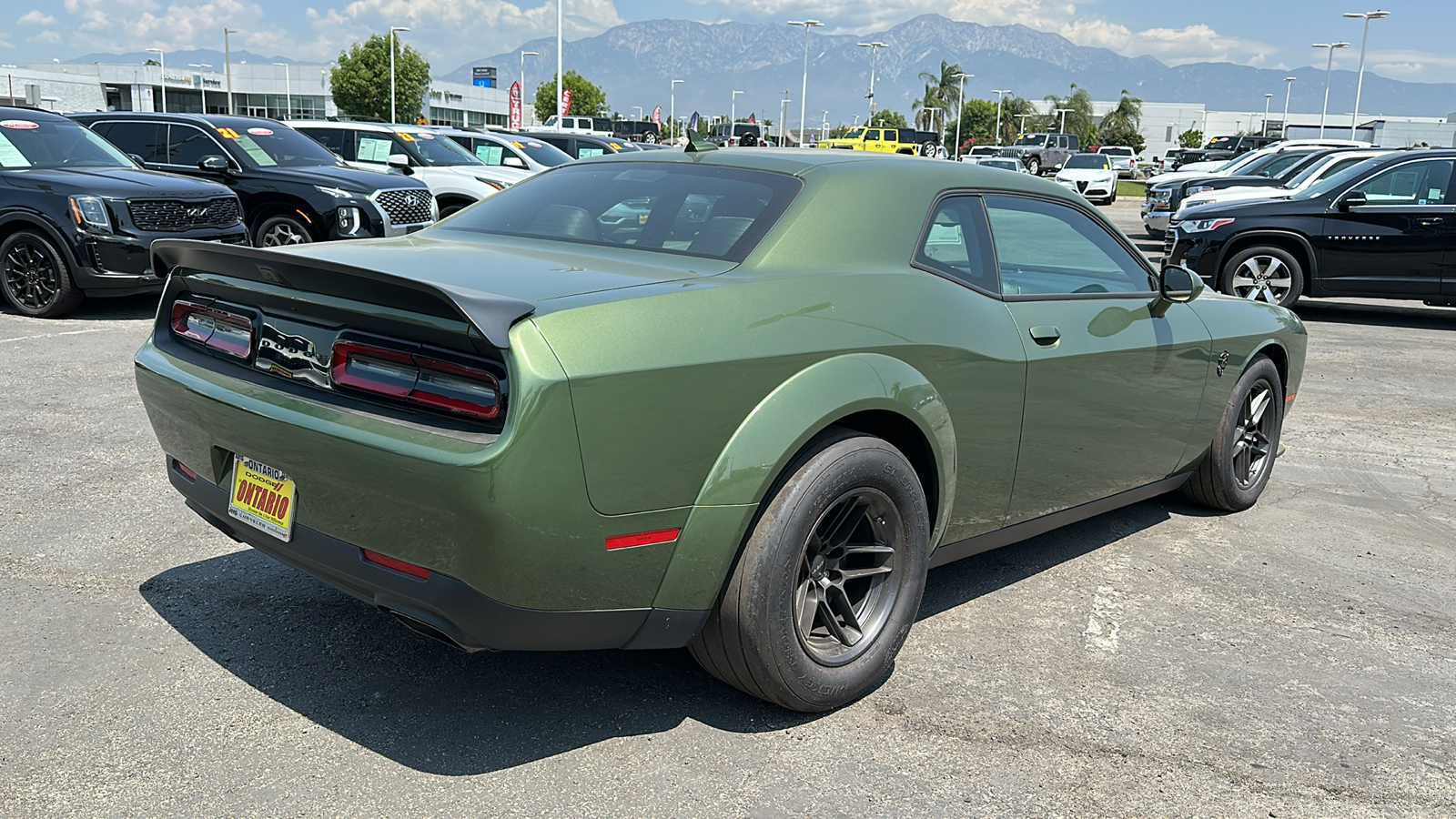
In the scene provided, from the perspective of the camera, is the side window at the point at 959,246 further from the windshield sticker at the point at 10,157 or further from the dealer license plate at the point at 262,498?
the windshield sticker at the point at 10,157

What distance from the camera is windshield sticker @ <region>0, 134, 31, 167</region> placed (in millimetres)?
9547

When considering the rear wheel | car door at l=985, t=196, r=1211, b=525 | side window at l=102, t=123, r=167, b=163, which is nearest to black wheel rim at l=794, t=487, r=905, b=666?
car door at l=985, t=196, r=1211, b=525

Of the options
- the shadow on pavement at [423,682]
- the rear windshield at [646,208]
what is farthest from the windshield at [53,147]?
the rear windshield at [646,208]

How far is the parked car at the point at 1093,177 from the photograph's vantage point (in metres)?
33.2

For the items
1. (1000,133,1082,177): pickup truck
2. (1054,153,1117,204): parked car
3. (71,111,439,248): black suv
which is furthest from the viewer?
(1000,133,1082,177): pickup truck

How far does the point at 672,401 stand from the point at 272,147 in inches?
430

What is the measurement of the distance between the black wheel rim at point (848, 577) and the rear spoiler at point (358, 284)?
3.38 ft

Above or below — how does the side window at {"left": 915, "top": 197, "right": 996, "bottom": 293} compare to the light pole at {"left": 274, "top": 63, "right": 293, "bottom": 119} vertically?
below

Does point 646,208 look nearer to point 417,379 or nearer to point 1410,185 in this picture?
point 417,379

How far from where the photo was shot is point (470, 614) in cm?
257

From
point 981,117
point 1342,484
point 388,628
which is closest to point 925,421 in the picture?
point 388,628

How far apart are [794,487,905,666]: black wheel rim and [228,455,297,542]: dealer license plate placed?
1.30 m

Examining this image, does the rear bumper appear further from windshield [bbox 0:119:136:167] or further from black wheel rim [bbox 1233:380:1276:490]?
windshield [bbox 0:119:136:167]

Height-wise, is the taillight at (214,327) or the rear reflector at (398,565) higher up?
the taillight at (214,327)
